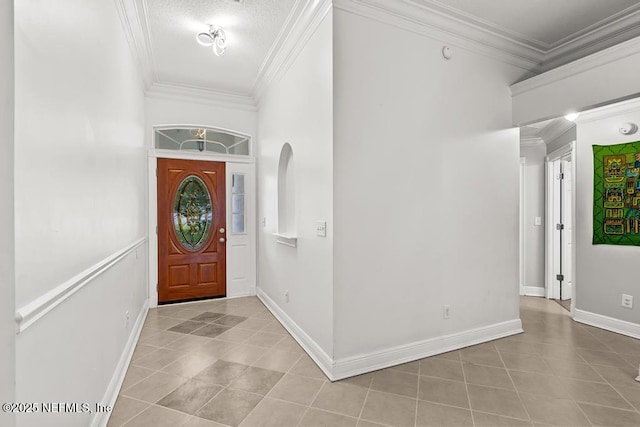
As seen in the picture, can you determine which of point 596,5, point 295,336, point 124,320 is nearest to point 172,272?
point 124,320

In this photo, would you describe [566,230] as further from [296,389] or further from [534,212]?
[296,389]

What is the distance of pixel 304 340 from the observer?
2.94m

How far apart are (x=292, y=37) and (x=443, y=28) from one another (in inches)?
56.0

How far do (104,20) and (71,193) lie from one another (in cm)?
137

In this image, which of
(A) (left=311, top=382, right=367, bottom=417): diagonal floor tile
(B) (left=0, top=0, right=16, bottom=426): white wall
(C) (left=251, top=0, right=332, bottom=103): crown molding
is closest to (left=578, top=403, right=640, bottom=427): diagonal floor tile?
(A) (left=311, top=382, right=367, bottom=417): diagonal floor tile

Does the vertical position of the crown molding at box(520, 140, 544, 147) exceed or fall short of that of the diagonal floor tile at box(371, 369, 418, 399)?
it exceeds it

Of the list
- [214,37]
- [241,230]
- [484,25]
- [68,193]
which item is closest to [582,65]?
[484,25]

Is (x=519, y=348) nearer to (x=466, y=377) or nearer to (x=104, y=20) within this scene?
(x=466, y=377)

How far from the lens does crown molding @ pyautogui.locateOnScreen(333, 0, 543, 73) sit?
2520 millimetres

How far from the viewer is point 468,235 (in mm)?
3062

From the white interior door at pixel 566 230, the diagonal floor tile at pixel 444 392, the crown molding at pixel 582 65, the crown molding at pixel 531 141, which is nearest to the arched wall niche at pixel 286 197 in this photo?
the diagonal floor tile at pixel 444 392

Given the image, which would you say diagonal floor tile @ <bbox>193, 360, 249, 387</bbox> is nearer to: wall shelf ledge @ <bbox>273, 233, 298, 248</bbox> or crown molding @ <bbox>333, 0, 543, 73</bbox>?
wall shelf ledge @ <bbox>273, 233, 298, 248</bbox>

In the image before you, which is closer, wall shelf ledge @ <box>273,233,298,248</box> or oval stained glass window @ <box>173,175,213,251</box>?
wall shelf ledge @ <box>273,233,298,248</box>

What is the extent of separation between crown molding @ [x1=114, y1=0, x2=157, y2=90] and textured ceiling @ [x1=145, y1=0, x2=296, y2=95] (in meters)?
0.05
